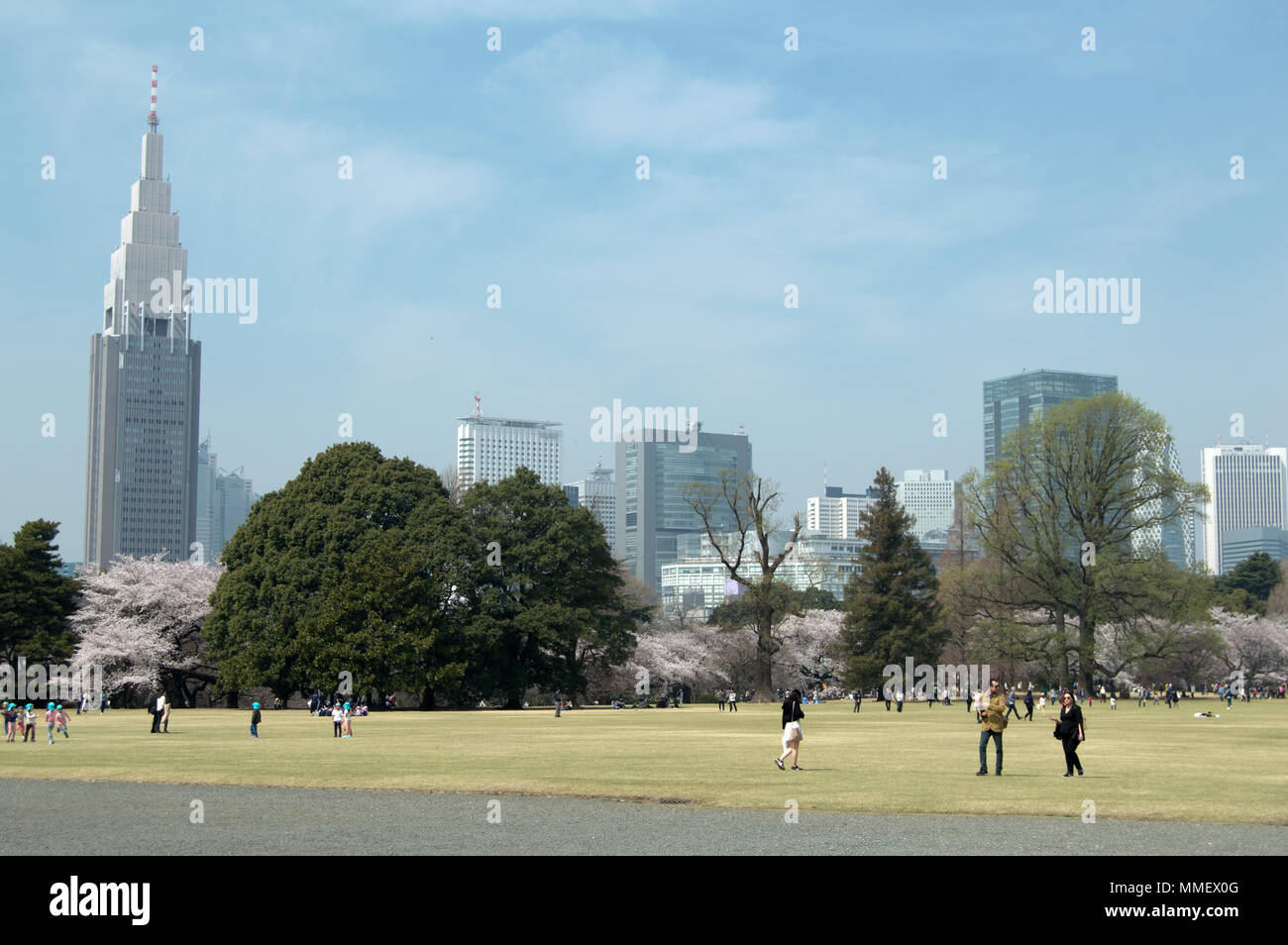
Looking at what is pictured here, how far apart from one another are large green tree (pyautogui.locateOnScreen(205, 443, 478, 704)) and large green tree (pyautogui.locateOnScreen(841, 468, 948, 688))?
27.8 meters

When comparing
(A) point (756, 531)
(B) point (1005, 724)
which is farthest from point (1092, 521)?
(B) point (1005, 724)

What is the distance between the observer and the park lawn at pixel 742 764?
19.7 metres

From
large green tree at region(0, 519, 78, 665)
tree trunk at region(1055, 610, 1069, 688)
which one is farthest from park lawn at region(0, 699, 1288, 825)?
large green tree at region(0, 519, 78, 665)

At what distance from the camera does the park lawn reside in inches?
774

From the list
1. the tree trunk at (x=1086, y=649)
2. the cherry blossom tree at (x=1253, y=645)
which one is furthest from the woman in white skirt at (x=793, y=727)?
the cherry blossom tree at (x=1253, y=645)

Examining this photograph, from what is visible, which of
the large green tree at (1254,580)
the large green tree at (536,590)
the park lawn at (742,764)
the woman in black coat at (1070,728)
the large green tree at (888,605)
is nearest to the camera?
the park lawn at (742,764)

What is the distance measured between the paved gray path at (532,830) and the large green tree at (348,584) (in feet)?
148

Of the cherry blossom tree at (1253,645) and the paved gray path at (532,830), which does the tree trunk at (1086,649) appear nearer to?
the paved gray path at (532,830)

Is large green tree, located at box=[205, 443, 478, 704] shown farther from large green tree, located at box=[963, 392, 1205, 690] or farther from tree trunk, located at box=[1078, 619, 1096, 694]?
tree trunk, located at box=[1078, 619, 1096, 694]

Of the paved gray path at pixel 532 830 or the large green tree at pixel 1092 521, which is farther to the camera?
the large green tree at pixel 1092 521

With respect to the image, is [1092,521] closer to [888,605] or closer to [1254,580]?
[888,605]

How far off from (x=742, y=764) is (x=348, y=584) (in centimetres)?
4173
